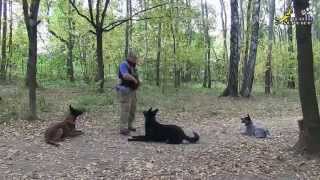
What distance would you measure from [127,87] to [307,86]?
4106mm

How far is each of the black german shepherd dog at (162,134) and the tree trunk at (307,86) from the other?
2507mm

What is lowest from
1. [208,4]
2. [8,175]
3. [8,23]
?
[8,175]

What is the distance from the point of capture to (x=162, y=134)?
1017cm

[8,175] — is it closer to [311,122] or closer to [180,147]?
[180,147]

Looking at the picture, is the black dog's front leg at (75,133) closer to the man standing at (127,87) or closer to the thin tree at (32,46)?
the man standing at (127,87)

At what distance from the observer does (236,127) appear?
500 inches

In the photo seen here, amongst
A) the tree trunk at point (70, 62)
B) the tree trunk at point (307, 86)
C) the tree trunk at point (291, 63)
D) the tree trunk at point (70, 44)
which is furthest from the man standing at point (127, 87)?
the tree trunk at point (291, 63)

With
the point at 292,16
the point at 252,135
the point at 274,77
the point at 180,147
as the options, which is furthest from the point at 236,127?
the point at 274,77

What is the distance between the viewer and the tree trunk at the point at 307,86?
853cm

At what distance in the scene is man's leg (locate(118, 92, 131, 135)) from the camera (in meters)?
10.9

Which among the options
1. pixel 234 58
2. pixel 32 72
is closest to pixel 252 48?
pixel 234 58

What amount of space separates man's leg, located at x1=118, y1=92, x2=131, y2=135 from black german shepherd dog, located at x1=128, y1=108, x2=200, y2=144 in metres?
0.76

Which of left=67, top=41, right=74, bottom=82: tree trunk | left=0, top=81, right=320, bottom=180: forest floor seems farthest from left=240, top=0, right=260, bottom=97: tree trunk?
left=67, top=41, right=74, bottom=82: tree trunk

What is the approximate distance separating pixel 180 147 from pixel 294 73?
2684 centimetres
